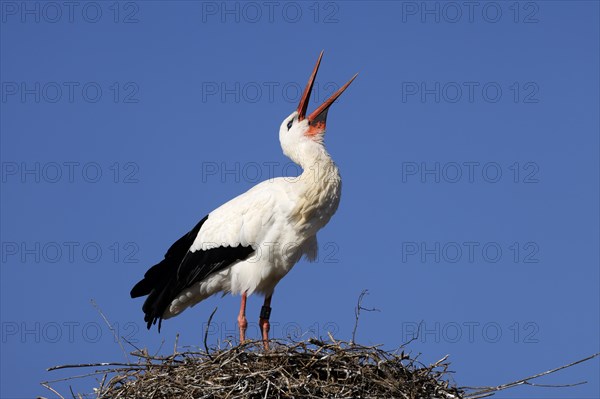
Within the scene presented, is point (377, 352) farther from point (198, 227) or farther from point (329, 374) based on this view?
point (198, 227)

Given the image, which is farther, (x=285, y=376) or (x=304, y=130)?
(x=304, y=130)

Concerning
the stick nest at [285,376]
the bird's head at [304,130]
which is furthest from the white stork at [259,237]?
the stick nest at [285,376]

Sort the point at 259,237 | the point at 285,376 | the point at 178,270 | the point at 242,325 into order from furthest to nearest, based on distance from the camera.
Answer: the point at 178,270 → the point at 242,325 → the point at 259,237 → the point at 285,376

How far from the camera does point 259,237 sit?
9.14 m

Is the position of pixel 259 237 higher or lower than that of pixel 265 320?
higher

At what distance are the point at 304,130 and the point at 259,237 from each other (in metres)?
0.98

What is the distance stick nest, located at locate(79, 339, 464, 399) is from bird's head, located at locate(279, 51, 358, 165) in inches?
84.9

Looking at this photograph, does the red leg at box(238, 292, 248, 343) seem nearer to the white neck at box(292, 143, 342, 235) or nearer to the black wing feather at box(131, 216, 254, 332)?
the black wing feather at box(131, 216, 254, 332)

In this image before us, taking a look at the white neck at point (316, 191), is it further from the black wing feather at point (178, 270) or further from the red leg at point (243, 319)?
the red leg at point (243, 319)

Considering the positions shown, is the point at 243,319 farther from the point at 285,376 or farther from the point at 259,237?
the point at 285,376

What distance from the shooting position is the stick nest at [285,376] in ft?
23.5

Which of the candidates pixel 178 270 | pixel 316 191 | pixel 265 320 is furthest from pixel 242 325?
pixel 316 191

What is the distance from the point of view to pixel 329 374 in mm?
7312

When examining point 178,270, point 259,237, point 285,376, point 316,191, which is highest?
point 316,191
